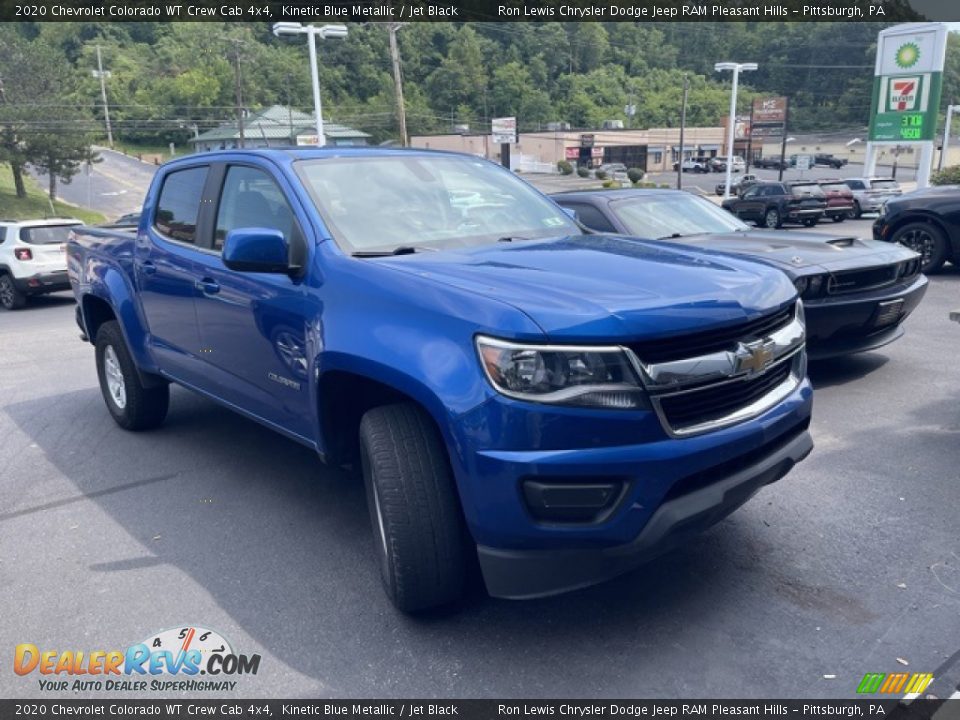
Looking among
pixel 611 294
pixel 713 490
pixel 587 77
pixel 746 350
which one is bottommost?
pixel 713 490

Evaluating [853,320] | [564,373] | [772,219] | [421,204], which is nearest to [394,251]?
[421,204]

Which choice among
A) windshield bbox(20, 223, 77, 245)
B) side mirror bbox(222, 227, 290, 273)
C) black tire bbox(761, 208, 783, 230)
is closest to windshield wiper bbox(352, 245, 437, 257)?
side mirror bbox(222, 227, 290, 273)

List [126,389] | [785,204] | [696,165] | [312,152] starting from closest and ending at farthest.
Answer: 1. [312,152]
2. [126,389]
3. [785,204]
4. [696,165]

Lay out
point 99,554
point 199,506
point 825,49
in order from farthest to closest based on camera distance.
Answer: point 825,49 < point 199,506 < point 99,554

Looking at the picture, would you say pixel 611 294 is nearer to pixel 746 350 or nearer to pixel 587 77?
pixel 746 350

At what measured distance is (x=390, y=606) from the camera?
10.9 ft

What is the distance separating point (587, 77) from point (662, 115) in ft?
46.5

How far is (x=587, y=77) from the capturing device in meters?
122

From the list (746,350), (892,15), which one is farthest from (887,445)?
(892,15)

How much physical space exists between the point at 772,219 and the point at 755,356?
944 inches

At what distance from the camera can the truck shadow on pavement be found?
2854 mm

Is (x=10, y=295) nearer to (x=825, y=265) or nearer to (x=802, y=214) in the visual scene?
(x=825, y=265)

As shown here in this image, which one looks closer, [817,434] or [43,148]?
[817,434]

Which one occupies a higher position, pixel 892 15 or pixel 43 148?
pixel 892 15
